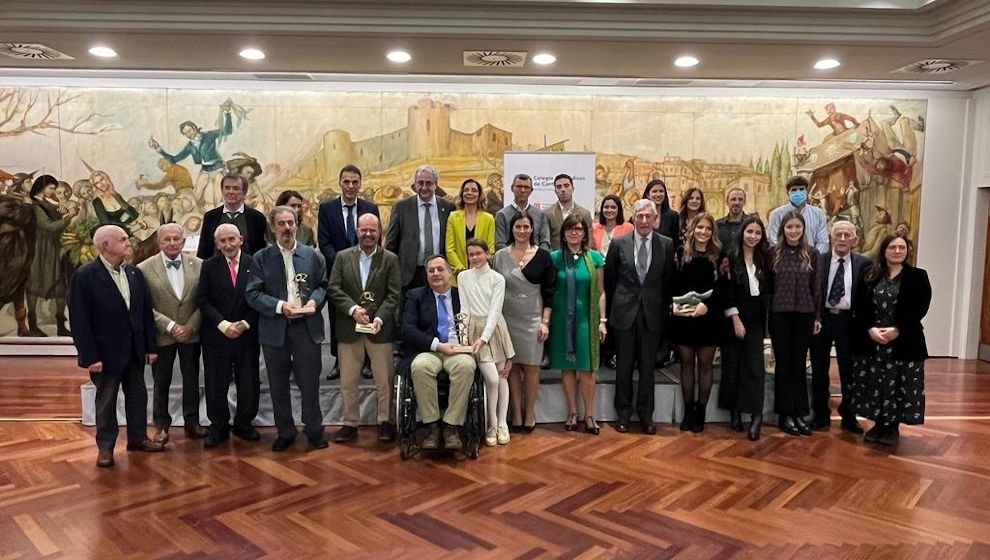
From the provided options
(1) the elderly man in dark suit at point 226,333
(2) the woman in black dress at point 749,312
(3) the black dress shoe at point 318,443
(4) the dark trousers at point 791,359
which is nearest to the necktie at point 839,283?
(4) the dark trousers at point 791,359

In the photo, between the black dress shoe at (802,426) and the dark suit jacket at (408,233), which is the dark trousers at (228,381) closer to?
the dark suit jacket at (408,233)

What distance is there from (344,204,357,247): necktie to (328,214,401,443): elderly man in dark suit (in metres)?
0.53

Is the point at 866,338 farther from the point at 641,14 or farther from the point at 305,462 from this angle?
the point at 305,462

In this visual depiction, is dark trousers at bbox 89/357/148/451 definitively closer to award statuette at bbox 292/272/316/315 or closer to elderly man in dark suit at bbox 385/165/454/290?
award statuette at bbox 292/272/316/315

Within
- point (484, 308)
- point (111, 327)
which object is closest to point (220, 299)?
point (111, 327)

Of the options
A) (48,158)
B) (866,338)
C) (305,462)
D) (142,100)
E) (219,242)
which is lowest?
(305,462)

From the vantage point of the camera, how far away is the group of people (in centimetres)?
426

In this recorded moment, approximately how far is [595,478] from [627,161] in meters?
4.85

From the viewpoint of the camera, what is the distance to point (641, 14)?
4.86 meters

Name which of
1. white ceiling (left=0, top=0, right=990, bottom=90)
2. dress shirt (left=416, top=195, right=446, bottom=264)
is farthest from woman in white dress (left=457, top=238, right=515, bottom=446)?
white ceiling (left=0, top=0, right=990, bottom=90)

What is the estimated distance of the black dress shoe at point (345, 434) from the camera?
15.0 ft

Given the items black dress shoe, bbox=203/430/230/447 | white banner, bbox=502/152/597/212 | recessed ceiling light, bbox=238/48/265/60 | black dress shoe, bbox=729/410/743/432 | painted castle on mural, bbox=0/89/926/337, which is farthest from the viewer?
painted castle on mural, bbox=0/89/926/337

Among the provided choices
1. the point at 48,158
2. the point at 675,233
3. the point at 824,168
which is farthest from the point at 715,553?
the point at 48,158

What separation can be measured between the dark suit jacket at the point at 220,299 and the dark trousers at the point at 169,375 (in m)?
0.20
